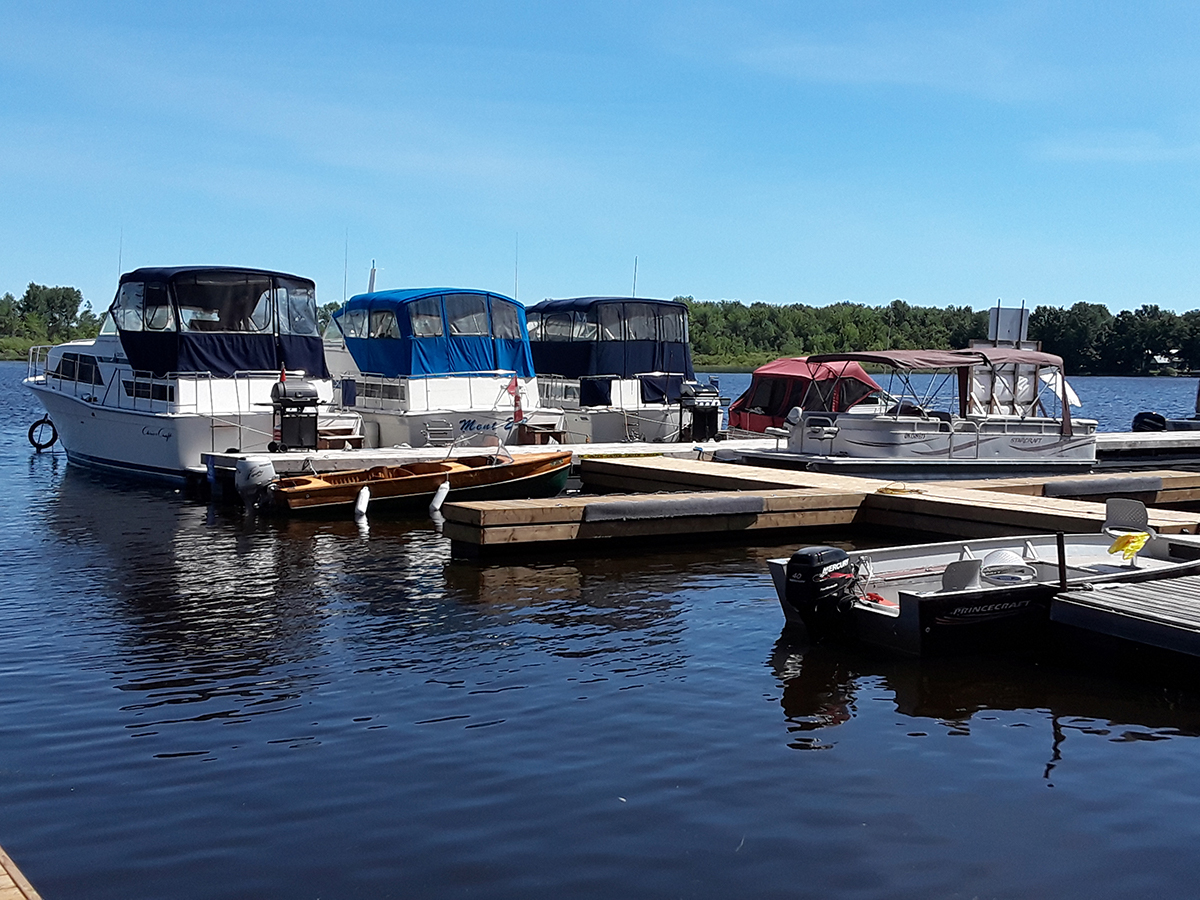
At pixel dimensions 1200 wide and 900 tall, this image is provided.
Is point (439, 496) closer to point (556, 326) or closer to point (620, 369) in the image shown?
point (620, 369)

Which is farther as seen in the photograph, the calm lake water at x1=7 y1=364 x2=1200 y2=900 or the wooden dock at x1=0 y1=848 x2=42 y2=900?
the calm lake water at x1=7 y1=364 x2=1200 y2=900

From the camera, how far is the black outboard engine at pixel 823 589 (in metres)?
10.9

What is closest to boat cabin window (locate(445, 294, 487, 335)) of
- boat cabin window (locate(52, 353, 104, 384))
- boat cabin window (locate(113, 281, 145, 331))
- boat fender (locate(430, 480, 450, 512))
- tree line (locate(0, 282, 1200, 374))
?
boat cabin window (locate(113, 281, 145, 331))

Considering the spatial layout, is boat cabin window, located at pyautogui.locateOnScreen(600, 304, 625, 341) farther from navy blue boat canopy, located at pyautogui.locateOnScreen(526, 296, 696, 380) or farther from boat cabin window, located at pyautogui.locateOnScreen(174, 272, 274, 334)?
boat cabin window, located at pyautogui.locateOnScreen(174, 272, 274, 334)

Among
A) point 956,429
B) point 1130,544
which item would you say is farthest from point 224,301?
point 1130,544

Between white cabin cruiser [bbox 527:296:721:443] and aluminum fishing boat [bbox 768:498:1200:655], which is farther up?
white cabin cruiser [bbox 527:296:721:443]

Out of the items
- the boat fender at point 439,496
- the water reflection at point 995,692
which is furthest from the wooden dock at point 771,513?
the water reflection at point 995,692

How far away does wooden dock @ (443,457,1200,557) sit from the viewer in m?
15.8

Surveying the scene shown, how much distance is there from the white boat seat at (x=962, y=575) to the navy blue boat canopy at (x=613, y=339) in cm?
1931

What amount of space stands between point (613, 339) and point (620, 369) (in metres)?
0.78

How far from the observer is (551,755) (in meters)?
8.22

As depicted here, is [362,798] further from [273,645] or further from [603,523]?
[603,523]

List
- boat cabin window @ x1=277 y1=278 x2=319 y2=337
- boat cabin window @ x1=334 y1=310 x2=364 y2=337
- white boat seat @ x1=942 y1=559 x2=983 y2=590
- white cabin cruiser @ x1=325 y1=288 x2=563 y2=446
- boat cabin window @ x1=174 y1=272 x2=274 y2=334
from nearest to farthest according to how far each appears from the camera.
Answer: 1. white boat seat @ x1=942 y1=559 x2=983 y2=590
2. boat cabin window @ x1=174 y1=272 x2=274 y2=334
3. white cabin cruiser @ x1=325 y1=288 x2=563 y2=446
4. boat cabin window @ x1=277 y1=278 x2=319 y2=337
5. boat cabin window @ x1=334 y1=310 x2=364 y2=337

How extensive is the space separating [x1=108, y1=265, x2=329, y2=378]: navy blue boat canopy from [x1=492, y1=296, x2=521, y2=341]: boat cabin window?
4.08 m
